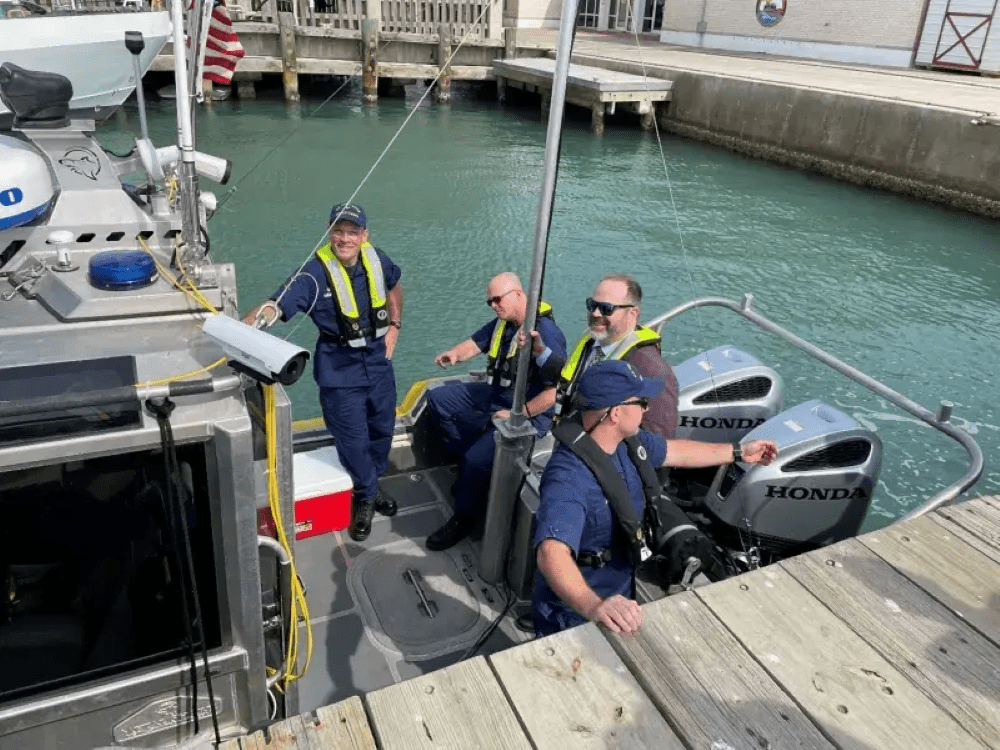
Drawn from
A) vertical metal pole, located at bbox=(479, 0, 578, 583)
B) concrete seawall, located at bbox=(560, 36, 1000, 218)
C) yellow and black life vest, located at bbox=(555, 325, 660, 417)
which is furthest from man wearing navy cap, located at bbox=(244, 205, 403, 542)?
concrete seawall, located at bbox=(560, 36, 1000, 218)

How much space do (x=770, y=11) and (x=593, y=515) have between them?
3270 centimetres

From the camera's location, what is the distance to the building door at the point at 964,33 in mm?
23984

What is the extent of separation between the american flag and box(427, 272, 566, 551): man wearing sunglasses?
304 centimetres

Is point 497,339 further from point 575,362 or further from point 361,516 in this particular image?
point 361,516

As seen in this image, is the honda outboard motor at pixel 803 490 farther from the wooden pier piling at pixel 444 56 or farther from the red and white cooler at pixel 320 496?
the wooden pier piling at pixel 444 56

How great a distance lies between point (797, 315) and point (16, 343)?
1160 centimetres

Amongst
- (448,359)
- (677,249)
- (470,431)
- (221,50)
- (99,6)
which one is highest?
(99,6)

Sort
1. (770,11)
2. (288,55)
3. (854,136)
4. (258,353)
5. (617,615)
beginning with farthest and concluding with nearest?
1. (770,11)
2. (288,55)
3. (854,136)
4. (617,615)
5. (258,353)

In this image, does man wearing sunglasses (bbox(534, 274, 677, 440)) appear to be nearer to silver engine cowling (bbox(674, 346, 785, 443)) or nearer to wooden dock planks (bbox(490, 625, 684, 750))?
silver engine cowling (bbox(674, 346, 785, 443))

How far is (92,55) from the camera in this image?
10812 mm

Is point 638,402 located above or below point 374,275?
above

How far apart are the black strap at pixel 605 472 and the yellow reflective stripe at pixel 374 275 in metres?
2.20

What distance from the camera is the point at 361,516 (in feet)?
15.2

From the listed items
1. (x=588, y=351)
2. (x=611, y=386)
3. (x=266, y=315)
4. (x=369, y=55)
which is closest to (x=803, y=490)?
(x=588, y=351)
